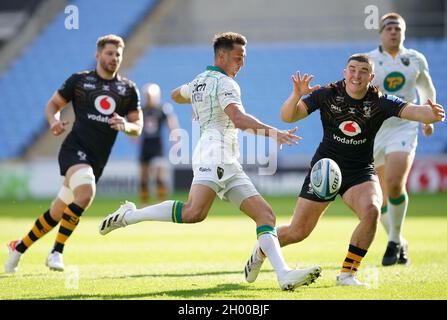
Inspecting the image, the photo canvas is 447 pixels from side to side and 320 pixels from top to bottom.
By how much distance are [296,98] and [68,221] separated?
10.0ft

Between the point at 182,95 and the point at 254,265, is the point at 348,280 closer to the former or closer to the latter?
→ the point at 254,265

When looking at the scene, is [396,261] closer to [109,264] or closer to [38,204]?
[109,264]

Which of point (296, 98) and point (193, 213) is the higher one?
point (296, 98)

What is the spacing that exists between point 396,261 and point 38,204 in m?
13.5

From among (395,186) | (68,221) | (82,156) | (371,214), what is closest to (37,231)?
(68,221)

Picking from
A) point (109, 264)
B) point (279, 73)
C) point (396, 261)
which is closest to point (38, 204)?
point (279, 73)

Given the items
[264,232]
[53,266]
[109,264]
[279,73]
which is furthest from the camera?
[279,73]

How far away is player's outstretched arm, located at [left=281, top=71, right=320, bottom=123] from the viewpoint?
7277mm

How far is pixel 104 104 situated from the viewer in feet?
30.3

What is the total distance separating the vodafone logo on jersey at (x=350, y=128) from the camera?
25.2ft

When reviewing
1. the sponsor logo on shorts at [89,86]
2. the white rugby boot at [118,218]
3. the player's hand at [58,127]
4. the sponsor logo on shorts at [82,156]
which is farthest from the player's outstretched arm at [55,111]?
the white rugby boot at [118,218]

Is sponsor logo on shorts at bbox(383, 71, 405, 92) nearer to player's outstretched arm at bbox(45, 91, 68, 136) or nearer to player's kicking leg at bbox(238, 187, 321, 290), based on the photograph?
player's kicking leg at bbox(238, 187, 321, 290)

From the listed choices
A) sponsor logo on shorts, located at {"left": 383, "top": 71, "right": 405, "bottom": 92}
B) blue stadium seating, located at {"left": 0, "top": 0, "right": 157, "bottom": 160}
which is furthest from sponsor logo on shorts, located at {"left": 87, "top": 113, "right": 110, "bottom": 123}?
blue stadium seating, located at {"left": 0, "top": 0, "right": 157, "bottom": 160}

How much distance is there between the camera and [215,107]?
734 cm
